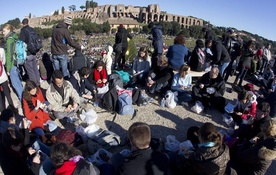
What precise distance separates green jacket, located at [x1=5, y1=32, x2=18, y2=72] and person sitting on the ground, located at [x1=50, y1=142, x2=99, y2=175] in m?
3.56

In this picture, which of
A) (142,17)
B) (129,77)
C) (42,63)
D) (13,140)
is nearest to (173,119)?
(129,77)

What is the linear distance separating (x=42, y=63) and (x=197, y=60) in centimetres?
504

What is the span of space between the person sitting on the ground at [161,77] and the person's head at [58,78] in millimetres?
2609

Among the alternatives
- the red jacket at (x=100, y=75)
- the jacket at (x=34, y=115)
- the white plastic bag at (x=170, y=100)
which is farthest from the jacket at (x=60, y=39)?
the white plastic bag at (x=170, y=100)

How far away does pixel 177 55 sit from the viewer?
271 inches

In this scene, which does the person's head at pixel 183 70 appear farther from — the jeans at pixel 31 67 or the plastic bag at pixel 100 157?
the jeans at pixel 31 67

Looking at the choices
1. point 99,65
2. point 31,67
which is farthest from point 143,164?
point 31,67

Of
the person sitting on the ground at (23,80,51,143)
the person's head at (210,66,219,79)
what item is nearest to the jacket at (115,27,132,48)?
the person's head at (210,66,219,79)

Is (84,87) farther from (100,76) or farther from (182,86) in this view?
(182,86)

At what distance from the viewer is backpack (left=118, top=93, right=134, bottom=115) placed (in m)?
5.44

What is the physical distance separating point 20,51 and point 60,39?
1.06 m

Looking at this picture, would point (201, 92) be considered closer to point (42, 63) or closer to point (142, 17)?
point (42, 63)

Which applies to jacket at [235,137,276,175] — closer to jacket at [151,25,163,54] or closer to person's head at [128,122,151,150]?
person's head at [128,122,151,150]

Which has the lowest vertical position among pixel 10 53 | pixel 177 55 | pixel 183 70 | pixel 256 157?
pixel 256 157
